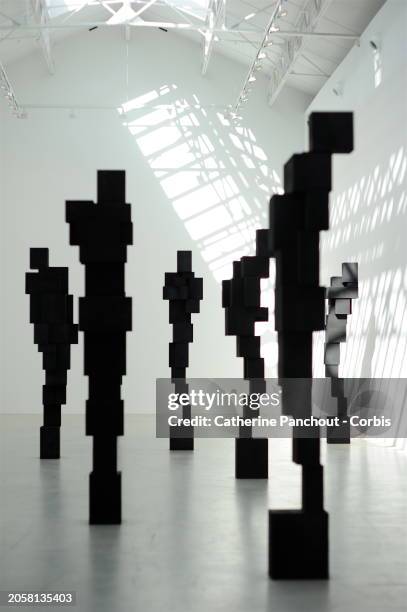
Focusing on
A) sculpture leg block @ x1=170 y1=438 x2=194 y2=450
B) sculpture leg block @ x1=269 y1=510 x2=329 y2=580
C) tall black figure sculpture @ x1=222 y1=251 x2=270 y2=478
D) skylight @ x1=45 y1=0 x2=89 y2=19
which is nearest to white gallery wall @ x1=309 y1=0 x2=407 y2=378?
sculpture leg block @ x1=170 y1=438 x2=194 y2=450

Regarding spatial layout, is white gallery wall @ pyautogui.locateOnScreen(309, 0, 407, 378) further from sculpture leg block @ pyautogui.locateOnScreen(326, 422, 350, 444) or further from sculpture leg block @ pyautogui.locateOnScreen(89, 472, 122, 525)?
sculpture leg block @ pyautogui.locateOnScreen(89, 472, 122, 525)

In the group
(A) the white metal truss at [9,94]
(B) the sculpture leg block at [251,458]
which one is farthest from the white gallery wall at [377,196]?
(A) the white metal truss at [9,94]

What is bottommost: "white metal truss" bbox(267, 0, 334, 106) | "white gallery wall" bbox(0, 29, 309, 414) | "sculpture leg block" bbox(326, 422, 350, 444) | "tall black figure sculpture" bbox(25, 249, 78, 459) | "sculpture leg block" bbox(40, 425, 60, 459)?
"sculpture leg block" bbox(326, 422, 350, 444)

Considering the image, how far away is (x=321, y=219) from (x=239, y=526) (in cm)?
260

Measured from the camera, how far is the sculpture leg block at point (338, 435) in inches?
496

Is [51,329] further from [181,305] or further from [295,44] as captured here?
[295,44]

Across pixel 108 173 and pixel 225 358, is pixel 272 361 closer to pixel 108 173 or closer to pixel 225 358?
pixel 225 358

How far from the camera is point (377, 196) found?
14477mm

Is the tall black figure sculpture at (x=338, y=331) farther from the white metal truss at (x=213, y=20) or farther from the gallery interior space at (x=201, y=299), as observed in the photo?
the white metal truss at (x=213, y=20)

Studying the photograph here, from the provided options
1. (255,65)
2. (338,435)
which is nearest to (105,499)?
(338,435)

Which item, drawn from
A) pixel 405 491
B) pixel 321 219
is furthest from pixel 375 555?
pixel 405 491

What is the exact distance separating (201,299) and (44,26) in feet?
21.9

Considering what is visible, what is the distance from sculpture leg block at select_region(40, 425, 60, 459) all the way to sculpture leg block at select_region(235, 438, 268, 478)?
2.66m

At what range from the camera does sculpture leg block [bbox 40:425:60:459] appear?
10695 mm
